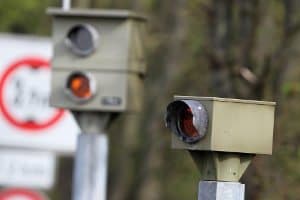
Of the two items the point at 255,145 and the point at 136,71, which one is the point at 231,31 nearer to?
the point at 136,71

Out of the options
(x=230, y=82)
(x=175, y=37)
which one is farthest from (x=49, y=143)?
(x=175, y=37)

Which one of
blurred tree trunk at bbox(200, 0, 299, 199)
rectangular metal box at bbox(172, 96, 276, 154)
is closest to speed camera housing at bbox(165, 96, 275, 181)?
rectangular metal box at bbox(172, 96, 276, 154)

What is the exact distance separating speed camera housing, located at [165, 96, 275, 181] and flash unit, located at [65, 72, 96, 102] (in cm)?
336

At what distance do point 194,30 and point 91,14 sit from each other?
905 centimetres

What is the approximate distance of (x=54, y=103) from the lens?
11852mm

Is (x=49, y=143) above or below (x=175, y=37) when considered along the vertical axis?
below

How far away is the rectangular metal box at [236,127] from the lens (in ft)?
27.0

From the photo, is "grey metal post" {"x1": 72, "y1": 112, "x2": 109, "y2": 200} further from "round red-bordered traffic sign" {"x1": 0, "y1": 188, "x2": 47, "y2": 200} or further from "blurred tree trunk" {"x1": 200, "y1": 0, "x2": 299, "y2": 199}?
"blurred tree trunk" {"x1": 200, "y1": 0, "x2": 299, "y2": 199}

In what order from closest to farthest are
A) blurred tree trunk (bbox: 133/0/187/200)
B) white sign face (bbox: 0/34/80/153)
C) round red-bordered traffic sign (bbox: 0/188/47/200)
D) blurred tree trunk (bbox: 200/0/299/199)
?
round red-bordered traffic sign (bbox: 0/188/47/200), white sign face (bbox: 0/34/80/153), blurred tree trunk (bbox: 200/0/299/199), blurred tree trunk (bbox: 133/0/187/200)

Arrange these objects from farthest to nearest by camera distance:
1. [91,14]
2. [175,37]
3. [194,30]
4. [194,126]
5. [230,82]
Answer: [175,37] → [194,30] → [230,82] → [91,14] → [194,126]

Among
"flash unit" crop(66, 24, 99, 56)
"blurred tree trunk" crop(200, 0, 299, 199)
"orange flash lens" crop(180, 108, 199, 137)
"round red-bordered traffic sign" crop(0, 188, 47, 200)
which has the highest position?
"blurred tree trunk" crop(200, 0, 299, 199)

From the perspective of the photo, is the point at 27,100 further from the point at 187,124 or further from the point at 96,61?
the point at 187,124

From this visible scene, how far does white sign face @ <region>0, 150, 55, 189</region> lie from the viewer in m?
12.1

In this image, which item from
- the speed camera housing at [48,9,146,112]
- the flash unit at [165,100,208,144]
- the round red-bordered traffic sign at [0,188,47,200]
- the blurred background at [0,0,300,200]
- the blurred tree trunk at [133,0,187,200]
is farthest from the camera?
the blurred tree trunk at [133,0,187,200]
